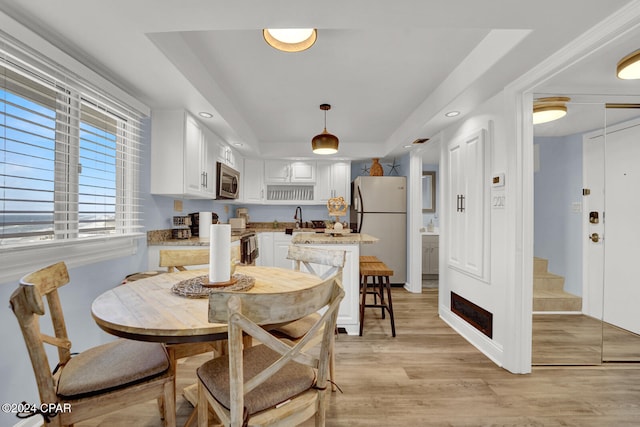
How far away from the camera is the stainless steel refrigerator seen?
4.53m

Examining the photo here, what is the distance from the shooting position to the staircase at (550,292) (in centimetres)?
274

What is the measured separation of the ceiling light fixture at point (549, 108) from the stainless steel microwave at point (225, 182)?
3.30 meters

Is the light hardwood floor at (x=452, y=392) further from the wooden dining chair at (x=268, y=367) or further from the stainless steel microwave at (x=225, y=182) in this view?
the stainless steel microwave at (x=225, y=182)

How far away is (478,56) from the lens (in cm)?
195

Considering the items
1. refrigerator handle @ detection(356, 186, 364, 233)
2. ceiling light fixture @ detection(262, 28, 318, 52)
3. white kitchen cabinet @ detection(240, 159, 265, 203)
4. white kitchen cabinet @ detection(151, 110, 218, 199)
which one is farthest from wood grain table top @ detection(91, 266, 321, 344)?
white kitchen cabinet @ detection(240, 159, 265, 203)

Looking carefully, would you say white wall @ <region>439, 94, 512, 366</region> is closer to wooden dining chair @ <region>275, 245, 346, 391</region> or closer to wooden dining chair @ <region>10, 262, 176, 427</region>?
wooden dining chair @ <region>275, 245, 346, 391</region>

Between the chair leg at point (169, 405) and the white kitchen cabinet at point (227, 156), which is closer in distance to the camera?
the chair leg at point (169, 405)

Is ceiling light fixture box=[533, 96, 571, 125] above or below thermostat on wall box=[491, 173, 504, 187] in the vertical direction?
above

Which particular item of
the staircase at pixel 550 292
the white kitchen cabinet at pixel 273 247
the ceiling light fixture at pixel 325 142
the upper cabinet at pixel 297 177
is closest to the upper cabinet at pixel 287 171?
the upper cabinet at pixel 297 177

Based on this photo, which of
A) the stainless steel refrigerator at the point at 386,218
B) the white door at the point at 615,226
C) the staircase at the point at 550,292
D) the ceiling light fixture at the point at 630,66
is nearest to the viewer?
the ceiling light fixture at the point at 630,66

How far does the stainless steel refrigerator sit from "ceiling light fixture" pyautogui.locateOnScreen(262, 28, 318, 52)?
120 inches

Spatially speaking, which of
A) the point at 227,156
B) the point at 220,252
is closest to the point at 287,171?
the point at 227,156

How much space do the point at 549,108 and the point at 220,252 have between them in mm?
2795

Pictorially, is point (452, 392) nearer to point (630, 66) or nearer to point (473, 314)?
point (473, 314)
